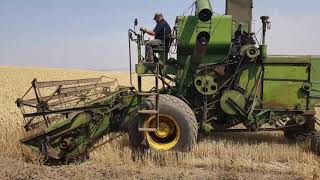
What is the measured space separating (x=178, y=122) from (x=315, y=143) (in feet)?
8.40

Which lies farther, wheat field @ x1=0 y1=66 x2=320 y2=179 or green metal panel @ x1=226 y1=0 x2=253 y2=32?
green metal panel @ x1=226 y1=0 x2=253 y2=32

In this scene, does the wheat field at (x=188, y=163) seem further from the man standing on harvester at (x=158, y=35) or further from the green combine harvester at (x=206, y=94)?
the man standing on harvester at (x=158, y=35)

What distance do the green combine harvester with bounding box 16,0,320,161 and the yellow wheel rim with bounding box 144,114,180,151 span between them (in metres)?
0.02

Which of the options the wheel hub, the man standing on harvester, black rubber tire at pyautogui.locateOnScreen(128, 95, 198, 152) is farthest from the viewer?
the man standing on harvester

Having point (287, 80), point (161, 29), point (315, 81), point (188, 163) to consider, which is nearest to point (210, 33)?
point (161, 29)

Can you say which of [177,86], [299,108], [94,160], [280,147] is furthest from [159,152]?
[299,108]

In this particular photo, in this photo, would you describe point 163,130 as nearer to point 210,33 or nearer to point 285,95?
point 210,33

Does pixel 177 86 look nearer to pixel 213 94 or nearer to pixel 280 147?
pixel 213 94

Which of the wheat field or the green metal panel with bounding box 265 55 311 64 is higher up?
the green metal panel with bounding box 265 55 311 64

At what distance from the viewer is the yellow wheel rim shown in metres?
7.71

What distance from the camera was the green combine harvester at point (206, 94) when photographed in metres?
7.81

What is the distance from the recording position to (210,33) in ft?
27.5

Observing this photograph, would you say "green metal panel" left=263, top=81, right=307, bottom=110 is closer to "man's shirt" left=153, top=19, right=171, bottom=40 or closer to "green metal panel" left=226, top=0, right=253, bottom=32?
"green metal panel" left=226, top=0, right=253, bottom=32

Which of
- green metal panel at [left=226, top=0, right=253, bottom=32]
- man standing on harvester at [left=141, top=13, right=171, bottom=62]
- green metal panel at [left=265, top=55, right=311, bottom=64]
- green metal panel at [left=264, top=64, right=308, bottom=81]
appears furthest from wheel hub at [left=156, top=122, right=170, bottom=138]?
green metal panel at [left=226, top=0, right=253, bottom=32]
